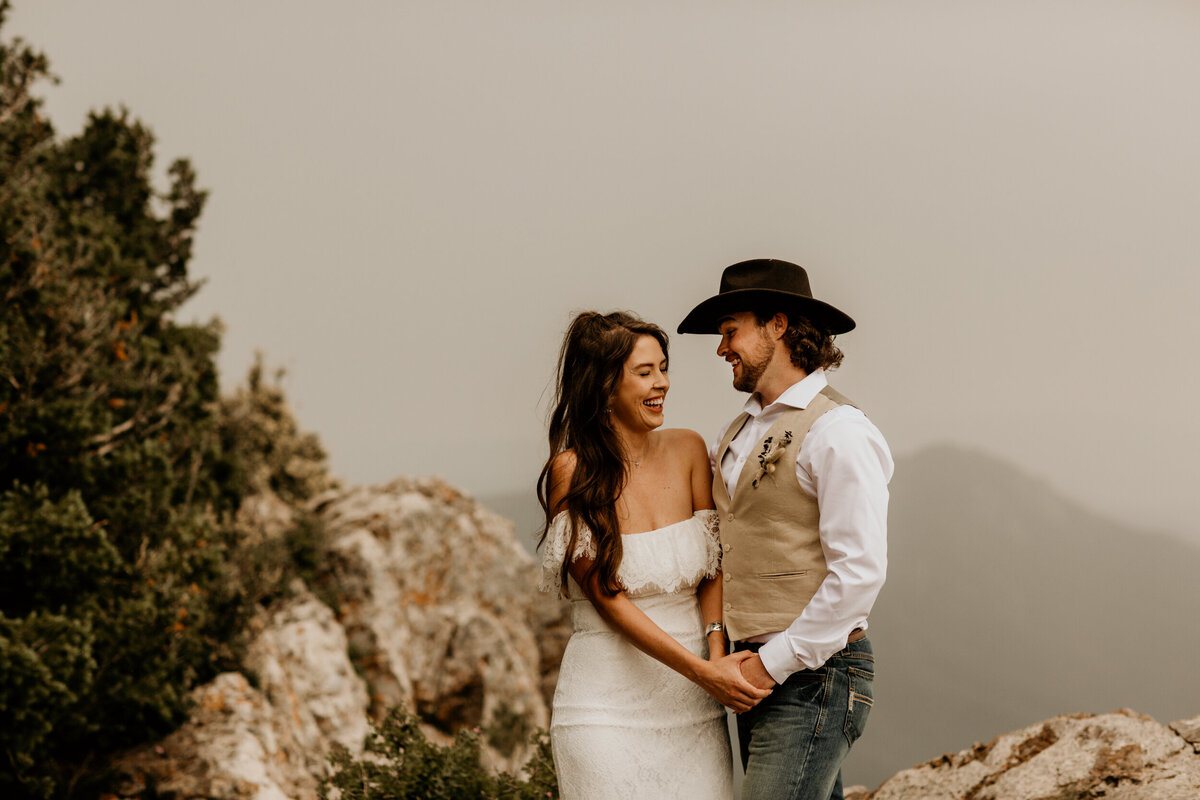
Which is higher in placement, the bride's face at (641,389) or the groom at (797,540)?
the bride's face at (641,389)

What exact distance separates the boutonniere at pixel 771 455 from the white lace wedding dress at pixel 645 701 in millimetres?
390

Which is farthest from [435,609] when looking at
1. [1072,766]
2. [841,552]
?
[841,552]

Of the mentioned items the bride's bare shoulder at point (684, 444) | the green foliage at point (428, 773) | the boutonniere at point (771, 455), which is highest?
the bride's bare shoulder at point (684, 444)

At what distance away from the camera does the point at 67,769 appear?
35.3 ft

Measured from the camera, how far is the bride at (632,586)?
3.36m

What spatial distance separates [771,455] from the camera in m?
3.22

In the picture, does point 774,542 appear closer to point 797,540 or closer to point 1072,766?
point 797,540

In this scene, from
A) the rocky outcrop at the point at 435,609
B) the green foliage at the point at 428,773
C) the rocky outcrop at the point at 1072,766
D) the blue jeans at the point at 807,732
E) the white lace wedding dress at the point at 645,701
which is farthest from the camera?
the rocky outcrop at the point at 435,609

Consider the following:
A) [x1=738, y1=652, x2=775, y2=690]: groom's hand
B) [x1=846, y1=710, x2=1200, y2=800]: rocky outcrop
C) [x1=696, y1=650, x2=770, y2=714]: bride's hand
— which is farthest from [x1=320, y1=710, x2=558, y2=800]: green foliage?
[x1=738, y1=652, x2=775, y2=690]: groom's hand

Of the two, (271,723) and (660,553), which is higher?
(660,553)

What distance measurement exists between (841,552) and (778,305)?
3.22 ft

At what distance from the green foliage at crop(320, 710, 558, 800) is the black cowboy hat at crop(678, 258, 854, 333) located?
126 inches

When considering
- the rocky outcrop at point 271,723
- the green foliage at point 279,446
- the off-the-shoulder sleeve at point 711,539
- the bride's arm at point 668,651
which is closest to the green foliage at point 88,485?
the rocky outcrop at point 271,723

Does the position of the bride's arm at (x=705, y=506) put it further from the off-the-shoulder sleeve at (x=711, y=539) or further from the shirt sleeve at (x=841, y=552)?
the shirt sleeve at (x=841, y=552)
